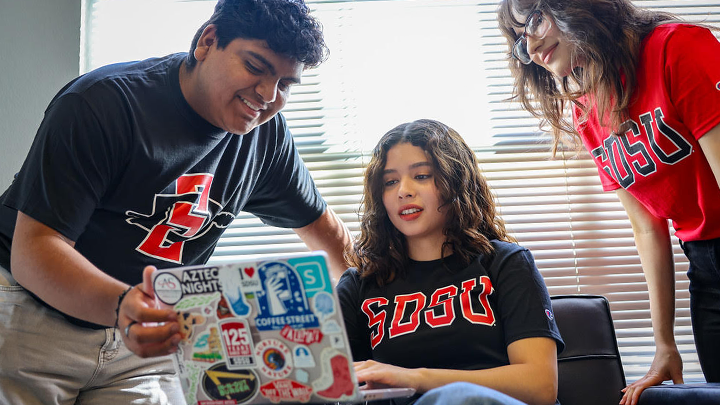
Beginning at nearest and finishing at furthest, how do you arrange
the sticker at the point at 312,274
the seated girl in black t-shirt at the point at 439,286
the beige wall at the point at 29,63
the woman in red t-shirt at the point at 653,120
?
Result: the sticker at the point at 312,274, the seated girl in black t-shirt at the point at 439,286, the woman in red t-shirt at the point at 653,120, the beige wall at the point at 29,63

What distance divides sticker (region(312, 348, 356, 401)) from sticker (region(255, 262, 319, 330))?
0.18 feet

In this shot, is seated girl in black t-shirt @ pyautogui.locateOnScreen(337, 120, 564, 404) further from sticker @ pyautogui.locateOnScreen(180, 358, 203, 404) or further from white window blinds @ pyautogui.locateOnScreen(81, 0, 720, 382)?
white window blinds @ pyautogui.locateOnScreen(81, 0, 720, 382)

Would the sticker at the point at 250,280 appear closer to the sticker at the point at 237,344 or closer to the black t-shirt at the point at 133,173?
the sticker at the point at 237,344

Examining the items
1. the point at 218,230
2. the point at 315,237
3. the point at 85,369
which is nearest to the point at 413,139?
the point at 315,237

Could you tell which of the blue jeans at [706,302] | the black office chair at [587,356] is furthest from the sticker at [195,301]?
the blue jeans at [706,302]

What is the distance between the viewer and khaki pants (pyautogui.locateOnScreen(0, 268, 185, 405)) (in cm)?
124

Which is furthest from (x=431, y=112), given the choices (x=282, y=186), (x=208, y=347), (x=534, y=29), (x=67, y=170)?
(x=208, y=347)

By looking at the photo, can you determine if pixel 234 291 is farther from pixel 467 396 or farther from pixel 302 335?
pixel 467 396

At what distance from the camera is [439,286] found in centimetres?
136

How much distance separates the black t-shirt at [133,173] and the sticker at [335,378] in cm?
61

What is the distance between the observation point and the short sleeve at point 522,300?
1.21m

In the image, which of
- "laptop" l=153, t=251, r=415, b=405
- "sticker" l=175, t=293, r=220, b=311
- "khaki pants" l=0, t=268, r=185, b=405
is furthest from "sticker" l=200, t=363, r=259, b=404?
"khaki pants" l=0, t=268, r=185, b=405

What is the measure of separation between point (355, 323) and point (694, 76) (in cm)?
100

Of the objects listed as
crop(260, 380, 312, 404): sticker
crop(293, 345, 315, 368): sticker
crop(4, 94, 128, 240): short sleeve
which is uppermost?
crop(4, 94, 128, 240): short sleeve
